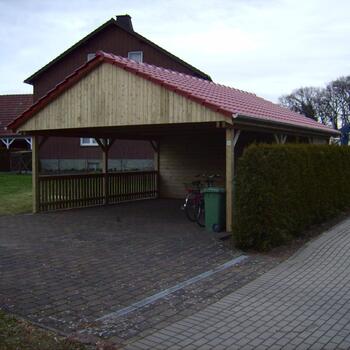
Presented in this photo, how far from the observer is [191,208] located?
12.9 meters

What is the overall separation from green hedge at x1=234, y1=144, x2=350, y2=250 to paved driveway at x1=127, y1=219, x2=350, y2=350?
1346 millimetres

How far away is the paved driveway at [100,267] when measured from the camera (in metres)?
5.71

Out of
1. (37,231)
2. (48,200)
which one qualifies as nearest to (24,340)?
(37,231)

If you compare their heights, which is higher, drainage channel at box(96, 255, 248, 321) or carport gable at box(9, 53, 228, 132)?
carport gable at box(9, 53, 228, 132)

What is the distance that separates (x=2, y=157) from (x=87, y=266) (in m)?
27.8

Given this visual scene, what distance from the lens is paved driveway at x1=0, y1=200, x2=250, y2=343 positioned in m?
5.71

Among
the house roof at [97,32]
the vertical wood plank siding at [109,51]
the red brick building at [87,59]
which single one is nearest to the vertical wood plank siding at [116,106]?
the red brick building at [87,59]

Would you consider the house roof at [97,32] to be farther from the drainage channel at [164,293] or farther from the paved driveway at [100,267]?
the drainage channel at [164,293]

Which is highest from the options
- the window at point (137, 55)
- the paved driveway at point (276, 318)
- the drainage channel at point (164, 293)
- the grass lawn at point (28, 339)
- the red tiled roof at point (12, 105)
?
the window at point (137, 55)

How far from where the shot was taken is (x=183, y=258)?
859 cm

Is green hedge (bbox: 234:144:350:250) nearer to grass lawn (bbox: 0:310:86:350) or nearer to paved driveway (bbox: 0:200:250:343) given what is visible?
paved driveway (bbox: 0:200:250:343)

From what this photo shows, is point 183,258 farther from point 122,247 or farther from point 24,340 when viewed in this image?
point 24,340

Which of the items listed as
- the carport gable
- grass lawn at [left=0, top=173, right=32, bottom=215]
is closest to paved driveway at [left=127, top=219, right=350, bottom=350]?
the carport gable

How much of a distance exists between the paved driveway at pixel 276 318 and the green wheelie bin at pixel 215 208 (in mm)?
3233
